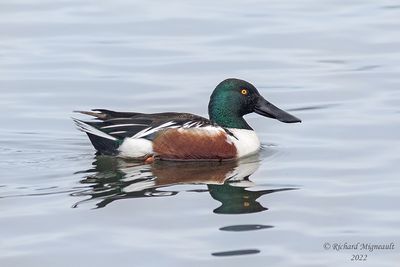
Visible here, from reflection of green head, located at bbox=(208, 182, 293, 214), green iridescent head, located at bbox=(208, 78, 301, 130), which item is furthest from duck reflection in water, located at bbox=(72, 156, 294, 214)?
green iridescent head, located at bbox=(208, 78, 301, 130)

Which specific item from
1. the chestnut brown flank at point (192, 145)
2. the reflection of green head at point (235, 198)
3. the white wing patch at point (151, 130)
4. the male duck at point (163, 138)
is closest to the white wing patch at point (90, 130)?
the male duck at point (163, 138)


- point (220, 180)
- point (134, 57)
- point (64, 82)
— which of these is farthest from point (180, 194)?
point (134, 57)

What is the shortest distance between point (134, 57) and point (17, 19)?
271 cm

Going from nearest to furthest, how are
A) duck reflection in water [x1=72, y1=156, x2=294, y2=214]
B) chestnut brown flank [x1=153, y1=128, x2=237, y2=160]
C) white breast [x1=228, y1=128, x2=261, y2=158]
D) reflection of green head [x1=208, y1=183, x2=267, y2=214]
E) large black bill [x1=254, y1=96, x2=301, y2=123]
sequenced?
reflection of green head [x1=208, y1=183, x2=267, y2=214]
duck reflection in water [x1=72, y1=156, x2=294, y2=214]
chestnut brown flank [x1=153, y1=128, x2=237, y2=160]
white breast [x1=228, y1=128, x2=261, y2=158]
large black bill [x1=254, y1=96, x2=301, y2=123]

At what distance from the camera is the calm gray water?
913cm

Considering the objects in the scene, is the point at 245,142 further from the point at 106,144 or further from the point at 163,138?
the point at 106,144

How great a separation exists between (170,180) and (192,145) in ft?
2.84

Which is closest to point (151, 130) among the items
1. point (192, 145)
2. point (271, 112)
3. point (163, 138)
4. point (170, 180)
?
point (163, 138)

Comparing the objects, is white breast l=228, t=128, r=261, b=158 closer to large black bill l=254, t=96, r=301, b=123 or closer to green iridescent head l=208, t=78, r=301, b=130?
green iridescent head l=208, t=78, r=301, b=130

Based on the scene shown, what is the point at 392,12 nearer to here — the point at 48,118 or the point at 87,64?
the point at 87,64

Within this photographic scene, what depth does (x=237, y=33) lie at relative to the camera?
1769cm

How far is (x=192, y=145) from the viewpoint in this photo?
1190cm

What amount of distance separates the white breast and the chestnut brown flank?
0.20ft

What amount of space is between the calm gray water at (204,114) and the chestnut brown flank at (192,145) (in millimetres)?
181
